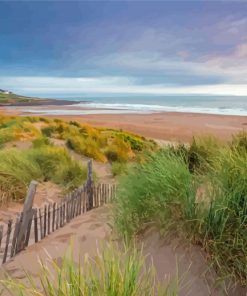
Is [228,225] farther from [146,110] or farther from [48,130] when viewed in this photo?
[146,110]

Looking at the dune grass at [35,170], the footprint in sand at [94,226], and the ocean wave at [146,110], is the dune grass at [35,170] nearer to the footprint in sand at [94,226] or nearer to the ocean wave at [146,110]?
the footprint in sand at [94,226]

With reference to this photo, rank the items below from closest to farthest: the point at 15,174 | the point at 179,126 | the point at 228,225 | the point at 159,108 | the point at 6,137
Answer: the point at 228,225 < the point at 15,174 < the point at 6,137 < the point at 179,126 < the point at 159,108

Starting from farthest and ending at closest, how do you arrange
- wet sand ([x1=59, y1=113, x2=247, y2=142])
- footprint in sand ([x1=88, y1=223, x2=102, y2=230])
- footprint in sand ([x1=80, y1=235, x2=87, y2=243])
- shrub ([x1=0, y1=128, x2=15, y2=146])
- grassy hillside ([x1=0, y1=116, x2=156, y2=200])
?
wet sand ([x1=59, y1=113, x2=247, y2=142]), shrub ([x1=0, y1=128, x2=15, y2=146]), grassy hillside ([x1=0, y1=116, x2=156, y2=200]), footprint in sand ([x1=88, y1=223, x2=102, y2=230]), footprint in sand ([x1=80, y1=235, x2=87, y2=243])

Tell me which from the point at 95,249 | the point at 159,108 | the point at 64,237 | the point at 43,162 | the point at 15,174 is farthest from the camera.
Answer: the point at 159,108

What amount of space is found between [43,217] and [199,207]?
277 centimetres

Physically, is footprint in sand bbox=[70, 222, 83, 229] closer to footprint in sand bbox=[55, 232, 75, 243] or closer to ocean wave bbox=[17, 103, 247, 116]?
footprint in sand bbox=[55, 232, 75, 243]

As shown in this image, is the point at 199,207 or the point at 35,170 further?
the point at 35,170

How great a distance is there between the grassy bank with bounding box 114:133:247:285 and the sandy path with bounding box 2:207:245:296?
0.16 m

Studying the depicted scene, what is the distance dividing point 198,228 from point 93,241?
1645mm

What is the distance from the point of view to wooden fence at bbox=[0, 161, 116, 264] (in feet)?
16.4

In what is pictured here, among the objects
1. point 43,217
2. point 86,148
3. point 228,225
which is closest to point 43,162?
point 43,217

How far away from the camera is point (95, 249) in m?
4.85

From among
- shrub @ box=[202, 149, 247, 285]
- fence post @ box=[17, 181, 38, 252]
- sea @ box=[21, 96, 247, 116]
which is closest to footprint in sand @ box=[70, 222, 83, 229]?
fence post @ box=[17, 181, 38, 252]

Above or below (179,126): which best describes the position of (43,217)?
above
